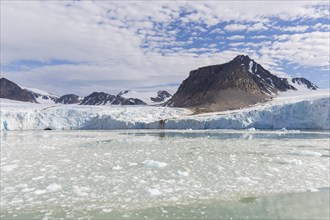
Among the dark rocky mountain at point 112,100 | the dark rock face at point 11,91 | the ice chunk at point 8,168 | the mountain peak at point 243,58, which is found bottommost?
the ice chunk at point 8,168

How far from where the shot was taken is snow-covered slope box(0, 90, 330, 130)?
41.5 meters

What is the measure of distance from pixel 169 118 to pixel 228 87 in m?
50.8

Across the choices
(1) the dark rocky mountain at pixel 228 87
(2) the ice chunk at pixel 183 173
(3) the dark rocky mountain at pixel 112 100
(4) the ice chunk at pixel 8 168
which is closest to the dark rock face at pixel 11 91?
(3) the dark rocky mountain at pixel 112 100

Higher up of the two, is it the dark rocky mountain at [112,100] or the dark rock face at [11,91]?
the dark rock face at [11,91]

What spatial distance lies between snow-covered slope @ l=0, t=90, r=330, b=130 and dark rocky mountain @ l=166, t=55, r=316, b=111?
3298 cm

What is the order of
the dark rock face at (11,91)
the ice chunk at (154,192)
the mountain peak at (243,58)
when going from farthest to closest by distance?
1. the dark rock face at (11,91)
2. the mountain peak at (243,58)
3. the ice chunk at (154,192)

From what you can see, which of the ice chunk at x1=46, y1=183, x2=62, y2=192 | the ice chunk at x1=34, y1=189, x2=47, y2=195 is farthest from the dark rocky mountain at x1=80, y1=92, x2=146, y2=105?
the ice chunk at x1=34, y1=189, x2=47, y2=195

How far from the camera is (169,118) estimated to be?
53969mm

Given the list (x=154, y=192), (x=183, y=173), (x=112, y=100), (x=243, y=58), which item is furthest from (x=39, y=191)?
(x=112, y=100)

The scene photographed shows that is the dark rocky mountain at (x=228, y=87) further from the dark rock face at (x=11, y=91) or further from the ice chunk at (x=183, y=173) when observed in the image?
the dark rock face at (x=11, y=91)

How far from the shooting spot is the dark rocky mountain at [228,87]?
307ft

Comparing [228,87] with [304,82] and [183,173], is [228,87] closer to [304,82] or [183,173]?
[304,82]

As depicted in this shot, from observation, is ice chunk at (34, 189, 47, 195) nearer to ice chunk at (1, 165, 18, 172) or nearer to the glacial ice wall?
ice chunk at (1, 165, 18, 172)

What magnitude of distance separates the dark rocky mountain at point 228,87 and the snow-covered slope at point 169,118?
33.0 m
